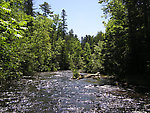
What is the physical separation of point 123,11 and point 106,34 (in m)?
4.21

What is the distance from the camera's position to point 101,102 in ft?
28.5

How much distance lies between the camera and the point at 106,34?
20.4 m

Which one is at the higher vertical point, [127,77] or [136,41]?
[136,41]

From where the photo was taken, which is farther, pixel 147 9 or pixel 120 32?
pixel 120 32

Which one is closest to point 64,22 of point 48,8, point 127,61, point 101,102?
point 48,8

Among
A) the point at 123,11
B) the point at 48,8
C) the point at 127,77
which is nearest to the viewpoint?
the point at 127,77

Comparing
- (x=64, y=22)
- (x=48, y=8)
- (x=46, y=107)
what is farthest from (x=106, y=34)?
(x=64, y=22)


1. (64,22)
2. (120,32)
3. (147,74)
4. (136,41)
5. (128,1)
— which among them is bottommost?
(147,74)

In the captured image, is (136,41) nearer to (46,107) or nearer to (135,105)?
(135,105)

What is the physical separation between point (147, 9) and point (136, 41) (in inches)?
166

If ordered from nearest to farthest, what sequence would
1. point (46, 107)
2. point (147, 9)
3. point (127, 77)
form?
point (46, 107)
point (147, 9)
point (127, 77)

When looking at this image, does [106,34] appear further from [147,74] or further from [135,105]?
[135,105]

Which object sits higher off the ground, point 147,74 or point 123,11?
point 123,11

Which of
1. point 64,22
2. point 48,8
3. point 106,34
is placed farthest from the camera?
point 64,22
